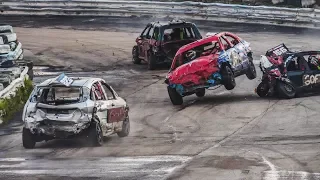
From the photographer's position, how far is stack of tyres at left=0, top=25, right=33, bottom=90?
78.2 ft

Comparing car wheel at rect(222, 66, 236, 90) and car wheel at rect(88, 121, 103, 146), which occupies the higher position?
car wheel at rect(88, 121, 103, 146)

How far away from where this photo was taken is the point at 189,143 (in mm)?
16828

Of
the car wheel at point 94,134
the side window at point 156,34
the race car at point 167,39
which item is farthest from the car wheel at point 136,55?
the car wheel at point 94,134

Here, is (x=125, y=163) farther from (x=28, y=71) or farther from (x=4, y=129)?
(x=28, y=71)

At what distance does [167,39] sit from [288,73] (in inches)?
278

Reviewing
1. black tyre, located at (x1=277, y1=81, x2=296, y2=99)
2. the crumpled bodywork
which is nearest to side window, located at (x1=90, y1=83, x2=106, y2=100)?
the crumpled bodywork

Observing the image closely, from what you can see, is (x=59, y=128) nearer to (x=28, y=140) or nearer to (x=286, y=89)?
(x=28, y=140)

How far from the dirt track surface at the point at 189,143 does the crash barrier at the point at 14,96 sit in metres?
0.36

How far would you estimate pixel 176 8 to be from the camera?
40.1 metres

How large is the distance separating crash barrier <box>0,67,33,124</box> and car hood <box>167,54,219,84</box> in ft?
13.5

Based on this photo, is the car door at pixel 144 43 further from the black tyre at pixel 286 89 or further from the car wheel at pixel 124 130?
the car wheel at pixel 124 130

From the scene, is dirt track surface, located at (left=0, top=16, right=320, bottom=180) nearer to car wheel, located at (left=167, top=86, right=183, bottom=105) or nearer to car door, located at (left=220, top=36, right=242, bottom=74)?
car wheel, located at (left=167, top=86, right=183, bottom=105)

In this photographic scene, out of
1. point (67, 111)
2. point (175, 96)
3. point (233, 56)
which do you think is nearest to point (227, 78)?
point (233, 56)

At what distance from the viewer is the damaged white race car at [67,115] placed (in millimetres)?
16516
